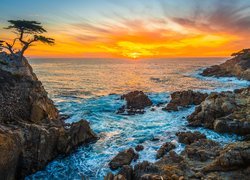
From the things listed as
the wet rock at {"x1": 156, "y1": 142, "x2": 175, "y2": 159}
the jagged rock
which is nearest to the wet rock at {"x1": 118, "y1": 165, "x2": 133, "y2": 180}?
the jagged rock

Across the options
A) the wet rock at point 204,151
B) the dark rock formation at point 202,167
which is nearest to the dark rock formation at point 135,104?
the wet rock at point 204,151

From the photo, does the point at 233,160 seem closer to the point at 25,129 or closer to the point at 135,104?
the point at 25,129

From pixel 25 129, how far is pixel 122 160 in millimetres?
7386

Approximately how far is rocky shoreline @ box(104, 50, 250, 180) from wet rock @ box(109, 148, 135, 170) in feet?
0.24

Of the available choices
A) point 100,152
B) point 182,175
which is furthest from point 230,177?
point 100,152

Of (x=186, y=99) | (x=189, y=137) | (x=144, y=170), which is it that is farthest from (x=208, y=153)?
(x=186, y=99)

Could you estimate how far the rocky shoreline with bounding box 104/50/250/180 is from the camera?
47.2ft

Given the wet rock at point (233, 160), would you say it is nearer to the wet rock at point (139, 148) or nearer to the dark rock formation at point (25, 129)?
the wet rock at point (139, 148)

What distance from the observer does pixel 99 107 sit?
40.3m

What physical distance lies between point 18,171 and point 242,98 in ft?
81.1

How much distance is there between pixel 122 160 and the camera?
1891cm

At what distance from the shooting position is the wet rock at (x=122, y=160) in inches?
728

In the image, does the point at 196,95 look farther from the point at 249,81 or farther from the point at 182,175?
the point at 249,81

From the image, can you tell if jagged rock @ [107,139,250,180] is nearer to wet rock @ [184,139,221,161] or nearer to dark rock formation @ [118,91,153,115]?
wet rock @ [184,139,221,161]
